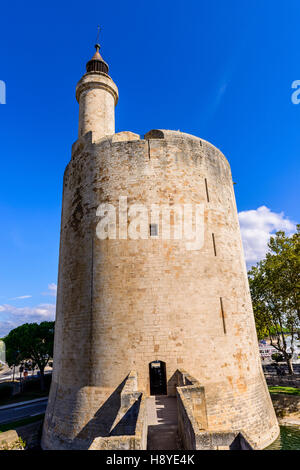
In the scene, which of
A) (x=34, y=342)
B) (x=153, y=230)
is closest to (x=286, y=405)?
(x=153, y=230)

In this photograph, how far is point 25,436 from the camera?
1348 cm

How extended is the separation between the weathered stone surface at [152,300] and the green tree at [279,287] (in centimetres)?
987

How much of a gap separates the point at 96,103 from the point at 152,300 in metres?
12.4

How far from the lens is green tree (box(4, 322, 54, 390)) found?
29.6m

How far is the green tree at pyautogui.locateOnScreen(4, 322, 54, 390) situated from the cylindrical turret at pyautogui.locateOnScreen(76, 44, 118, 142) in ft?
77.0

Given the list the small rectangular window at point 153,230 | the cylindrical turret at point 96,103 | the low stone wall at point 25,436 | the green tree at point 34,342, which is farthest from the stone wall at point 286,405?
the green tree at point 34,342

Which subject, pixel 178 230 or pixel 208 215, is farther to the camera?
pixel 208 215

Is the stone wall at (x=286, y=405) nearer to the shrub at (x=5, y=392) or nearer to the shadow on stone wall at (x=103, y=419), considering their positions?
the shadow on stone wall at (x=103, y=419)

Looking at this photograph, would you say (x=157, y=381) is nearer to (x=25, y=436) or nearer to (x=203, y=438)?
(x=25, y=436)

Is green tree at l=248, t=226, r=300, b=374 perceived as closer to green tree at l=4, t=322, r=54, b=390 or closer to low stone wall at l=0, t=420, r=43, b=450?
low stone wall at l=0, t=420, r=43, b=450

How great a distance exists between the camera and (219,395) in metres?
10.7

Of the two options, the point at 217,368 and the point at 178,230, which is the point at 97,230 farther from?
the point at 217,368

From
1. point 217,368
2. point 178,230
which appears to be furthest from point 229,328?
point 178,230

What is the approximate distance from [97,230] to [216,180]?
22.7 feet
